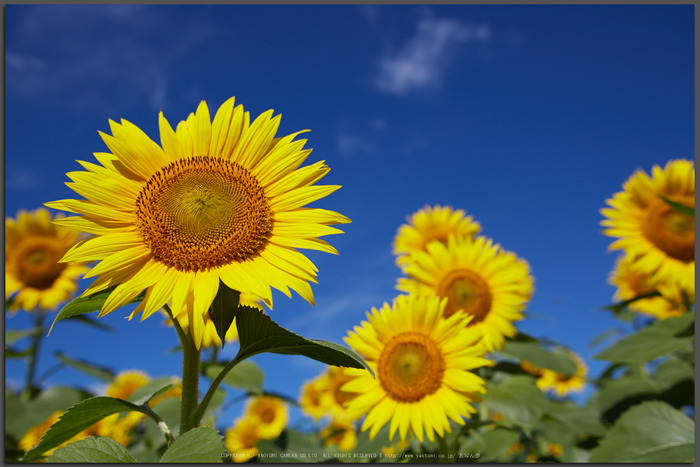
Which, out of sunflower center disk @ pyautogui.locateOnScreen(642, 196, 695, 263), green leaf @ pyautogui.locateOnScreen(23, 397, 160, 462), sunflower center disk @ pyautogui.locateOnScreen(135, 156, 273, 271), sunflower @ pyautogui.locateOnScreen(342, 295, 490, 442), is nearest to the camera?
green leaf @ pyautogui.locateOnScreen(23, 397, 160, 462)

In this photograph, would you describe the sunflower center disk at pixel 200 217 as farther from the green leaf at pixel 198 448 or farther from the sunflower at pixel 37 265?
the sunflower at pixel 37 265

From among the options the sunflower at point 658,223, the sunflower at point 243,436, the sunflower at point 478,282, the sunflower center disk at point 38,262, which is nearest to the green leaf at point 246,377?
the sunflower at point 478,282

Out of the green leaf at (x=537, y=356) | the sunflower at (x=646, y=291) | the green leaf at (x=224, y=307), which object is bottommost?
the green leaf at (x=224, y=307)

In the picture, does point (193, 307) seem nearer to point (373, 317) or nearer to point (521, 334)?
point (373, 317)

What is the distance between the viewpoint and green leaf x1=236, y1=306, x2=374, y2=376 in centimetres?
107

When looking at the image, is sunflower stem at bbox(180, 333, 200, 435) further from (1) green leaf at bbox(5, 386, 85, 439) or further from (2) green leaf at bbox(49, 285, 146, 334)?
(1) green leaf at bbox(5, 386, 85, 439)

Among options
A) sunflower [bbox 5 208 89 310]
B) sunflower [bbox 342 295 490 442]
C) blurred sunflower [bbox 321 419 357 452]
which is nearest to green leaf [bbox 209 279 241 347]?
sunflower [bbox 342 295 490 442]

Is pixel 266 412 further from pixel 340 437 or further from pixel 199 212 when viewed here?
pixel 199 212

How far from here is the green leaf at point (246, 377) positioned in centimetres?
220

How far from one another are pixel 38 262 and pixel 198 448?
116 inches

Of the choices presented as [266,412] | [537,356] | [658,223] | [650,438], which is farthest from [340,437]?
[658,223]

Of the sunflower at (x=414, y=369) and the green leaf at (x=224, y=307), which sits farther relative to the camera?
the sunflower at (x=414, y=369)

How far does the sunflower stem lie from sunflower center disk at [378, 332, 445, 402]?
1.01 m

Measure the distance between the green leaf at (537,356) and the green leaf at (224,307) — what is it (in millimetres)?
1835
